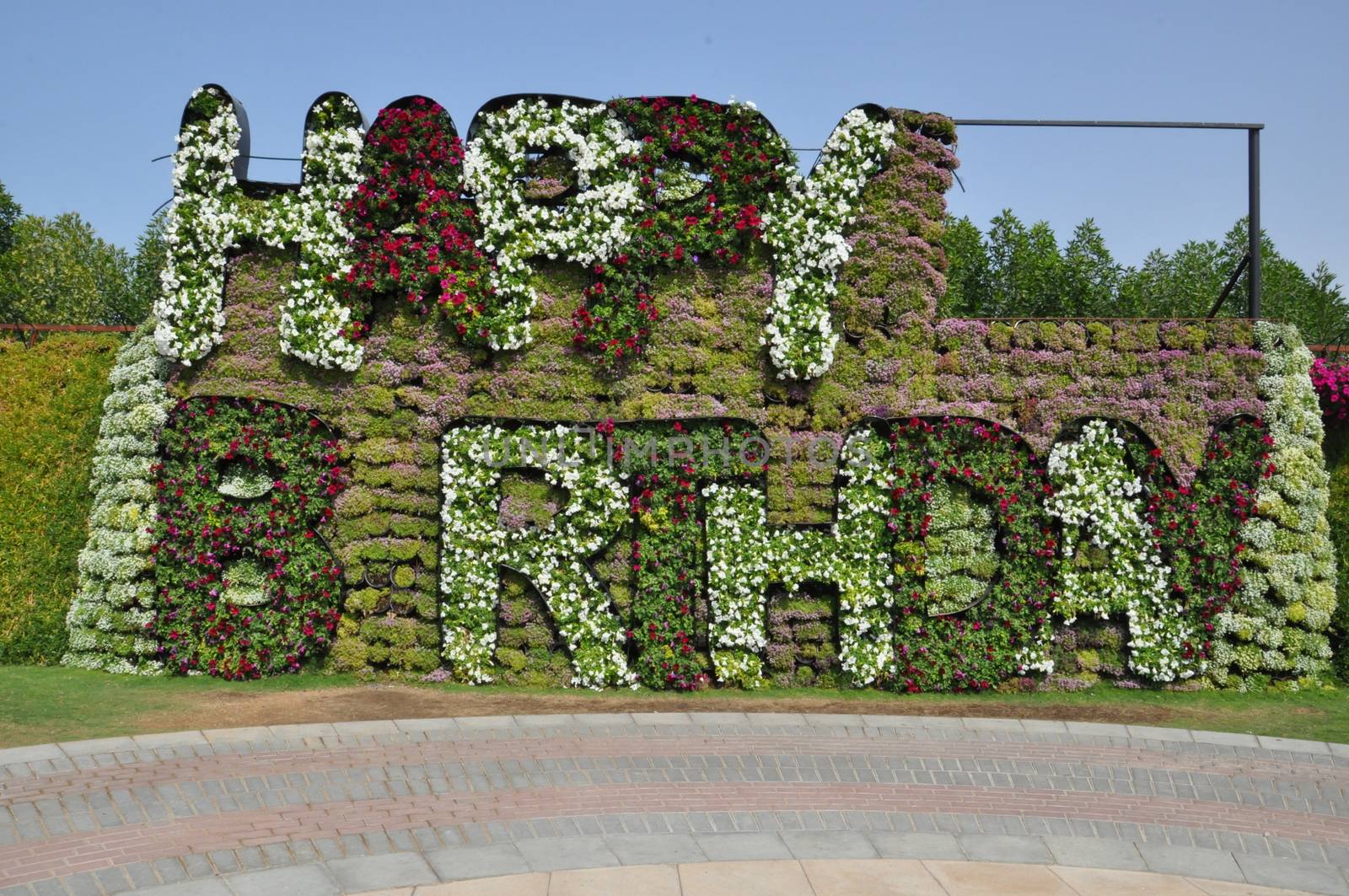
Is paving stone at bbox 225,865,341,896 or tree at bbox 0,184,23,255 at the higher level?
tree at bbox 0,184,23,255

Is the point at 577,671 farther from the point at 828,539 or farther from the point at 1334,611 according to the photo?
the point at 1334,611

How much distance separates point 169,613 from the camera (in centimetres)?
1022

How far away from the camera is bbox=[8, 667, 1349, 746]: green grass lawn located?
894 centimetres

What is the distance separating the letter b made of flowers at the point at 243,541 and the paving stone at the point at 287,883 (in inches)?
178

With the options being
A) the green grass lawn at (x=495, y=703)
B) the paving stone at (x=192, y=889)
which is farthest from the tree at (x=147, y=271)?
the paving stone at (x=192, y=889)

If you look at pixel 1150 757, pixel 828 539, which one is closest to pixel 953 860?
pixel 1150 757

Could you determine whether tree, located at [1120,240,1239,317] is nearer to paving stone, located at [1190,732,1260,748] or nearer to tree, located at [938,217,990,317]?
tree, located at [938,217,990,317]

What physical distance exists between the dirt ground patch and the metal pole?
4.38 m

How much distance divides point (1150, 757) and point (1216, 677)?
9.22 ft

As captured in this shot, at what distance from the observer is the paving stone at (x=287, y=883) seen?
564 cm

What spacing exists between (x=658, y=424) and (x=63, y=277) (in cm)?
2093

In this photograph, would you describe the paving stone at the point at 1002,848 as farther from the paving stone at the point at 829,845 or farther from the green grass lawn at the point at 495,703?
the green grass lawn at the point at 495,703

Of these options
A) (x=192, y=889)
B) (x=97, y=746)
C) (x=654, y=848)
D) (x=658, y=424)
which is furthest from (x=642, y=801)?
(x=658, y=424)

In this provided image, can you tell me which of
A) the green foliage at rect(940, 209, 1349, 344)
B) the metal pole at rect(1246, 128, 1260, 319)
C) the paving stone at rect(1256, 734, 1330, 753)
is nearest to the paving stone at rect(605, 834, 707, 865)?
the paving stone at rect(1256, 734, 1330, 753)
